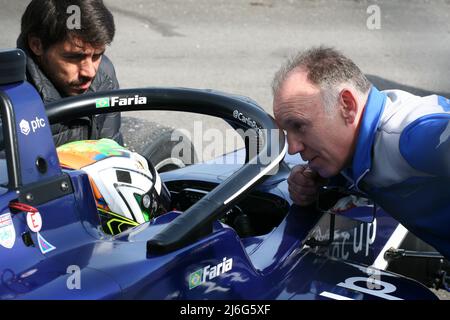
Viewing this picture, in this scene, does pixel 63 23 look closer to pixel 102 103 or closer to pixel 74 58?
pixel 74 58

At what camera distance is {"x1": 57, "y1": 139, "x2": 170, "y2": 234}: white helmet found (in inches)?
88.4

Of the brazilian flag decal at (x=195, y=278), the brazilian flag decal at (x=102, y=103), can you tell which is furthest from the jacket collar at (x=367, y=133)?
the brazilian flag decal at (x=102, y=103)

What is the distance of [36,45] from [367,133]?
59.1 inches

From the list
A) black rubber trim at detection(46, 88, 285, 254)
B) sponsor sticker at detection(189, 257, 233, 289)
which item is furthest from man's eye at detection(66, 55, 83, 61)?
sponsor sticker at detection(189, 257, 233, 289)

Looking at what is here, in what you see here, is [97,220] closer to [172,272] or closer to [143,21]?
[172,272]

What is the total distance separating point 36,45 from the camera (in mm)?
3105

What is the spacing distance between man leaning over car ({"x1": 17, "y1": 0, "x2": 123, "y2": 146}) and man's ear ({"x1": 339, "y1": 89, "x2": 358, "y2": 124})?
1143 millimetres

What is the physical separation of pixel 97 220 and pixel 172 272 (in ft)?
1.16

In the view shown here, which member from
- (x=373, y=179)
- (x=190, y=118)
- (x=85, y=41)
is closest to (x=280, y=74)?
(x=373, y=179)

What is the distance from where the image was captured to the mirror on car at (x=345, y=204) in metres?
2.53

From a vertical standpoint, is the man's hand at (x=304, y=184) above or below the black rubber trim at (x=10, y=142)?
below

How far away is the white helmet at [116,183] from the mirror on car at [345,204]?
1.77ft

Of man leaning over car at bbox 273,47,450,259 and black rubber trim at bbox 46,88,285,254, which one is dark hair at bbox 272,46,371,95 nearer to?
man leaning over car at bbox 273,47,450,259

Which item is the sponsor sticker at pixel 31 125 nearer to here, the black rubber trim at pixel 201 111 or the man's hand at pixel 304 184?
the black rubber trim at pixel 201 111
